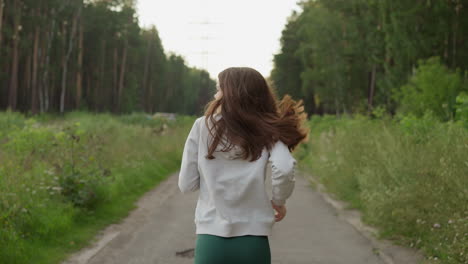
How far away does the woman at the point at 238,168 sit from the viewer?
10.6ft

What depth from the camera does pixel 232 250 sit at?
3.26 meters

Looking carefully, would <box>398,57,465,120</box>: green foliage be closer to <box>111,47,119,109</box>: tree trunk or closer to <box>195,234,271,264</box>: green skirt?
<box>195,234,271,264</box>: green skirt

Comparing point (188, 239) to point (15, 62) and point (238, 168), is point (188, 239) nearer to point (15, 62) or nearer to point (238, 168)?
point (238, 168)

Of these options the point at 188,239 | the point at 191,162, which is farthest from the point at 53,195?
the point at 191,162

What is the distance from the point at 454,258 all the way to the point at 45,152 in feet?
28.2

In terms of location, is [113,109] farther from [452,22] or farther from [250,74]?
[250,74]

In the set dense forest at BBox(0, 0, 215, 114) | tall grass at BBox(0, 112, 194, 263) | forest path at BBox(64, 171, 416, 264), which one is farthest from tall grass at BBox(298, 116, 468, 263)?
dense forest at BBox(0, 0, 215, 114)

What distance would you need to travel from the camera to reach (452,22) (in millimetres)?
27562

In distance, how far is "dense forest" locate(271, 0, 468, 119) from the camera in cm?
2050

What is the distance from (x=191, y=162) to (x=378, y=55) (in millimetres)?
35841

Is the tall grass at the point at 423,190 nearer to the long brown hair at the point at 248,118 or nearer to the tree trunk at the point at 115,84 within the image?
the long brown hair at the point at 248,118

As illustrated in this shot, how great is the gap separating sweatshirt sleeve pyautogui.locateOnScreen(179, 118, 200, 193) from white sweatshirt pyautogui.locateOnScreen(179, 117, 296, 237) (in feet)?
0.10


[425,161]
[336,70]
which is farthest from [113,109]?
[425,161]

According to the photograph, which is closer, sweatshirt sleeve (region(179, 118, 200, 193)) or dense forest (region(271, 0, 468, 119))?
sweatshirt sleeve (region(179, 118, 200, 193))
